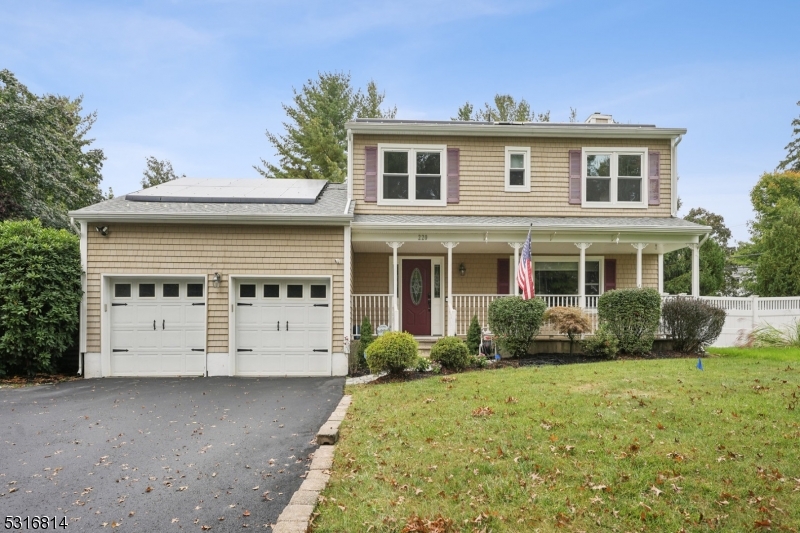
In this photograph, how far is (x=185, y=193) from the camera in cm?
1236

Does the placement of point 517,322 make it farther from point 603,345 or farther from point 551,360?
point 603,345

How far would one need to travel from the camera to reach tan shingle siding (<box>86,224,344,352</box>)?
418 inches

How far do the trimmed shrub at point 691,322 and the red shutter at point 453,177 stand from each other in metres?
5.65

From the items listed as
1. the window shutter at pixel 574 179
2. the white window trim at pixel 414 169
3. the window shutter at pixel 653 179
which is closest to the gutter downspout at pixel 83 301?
the white window trim at pixel 414 169

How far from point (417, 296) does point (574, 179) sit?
5.30 meters

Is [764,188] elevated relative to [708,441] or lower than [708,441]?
elevated

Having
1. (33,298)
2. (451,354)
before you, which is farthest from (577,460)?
(33,298)

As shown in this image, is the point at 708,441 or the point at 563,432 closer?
the point at 708,441

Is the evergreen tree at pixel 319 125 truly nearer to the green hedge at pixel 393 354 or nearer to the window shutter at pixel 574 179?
the window shutter at pixel 574 179

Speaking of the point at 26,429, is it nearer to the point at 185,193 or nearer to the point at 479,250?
the point at 185,193

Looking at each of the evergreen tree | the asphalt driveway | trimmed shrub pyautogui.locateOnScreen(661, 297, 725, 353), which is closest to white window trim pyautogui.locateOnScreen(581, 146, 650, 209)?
trimmed shrub pyautogui.locateOnScreen(661, 297, 725, 353)

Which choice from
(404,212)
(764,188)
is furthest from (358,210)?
(764,188)

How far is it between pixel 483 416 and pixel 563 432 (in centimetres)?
102

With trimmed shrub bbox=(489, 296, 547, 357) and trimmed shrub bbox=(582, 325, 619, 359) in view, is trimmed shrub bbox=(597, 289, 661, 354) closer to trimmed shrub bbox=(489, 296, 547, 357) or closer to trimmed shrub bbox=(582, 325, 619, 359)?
trimmed shrub bbox=(582, 325, 619, 359)
